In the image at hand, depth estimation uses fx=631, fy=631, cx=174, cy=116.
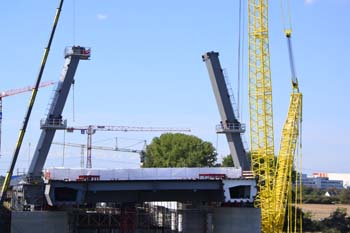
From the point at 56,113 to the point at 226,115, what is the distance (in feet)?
65.4

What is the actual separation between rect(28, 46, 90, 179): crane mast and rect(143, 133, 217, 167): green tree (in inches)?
2327

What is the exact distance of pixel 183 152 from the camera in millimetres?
133750

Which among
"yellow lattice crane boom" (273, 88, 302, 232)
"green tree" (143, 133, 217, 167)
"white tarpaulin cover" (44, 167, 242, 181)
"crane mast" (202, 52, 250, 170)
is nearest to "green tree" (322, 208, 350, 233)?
"yellow lattice crane boom" (273, 88, 302, 232)

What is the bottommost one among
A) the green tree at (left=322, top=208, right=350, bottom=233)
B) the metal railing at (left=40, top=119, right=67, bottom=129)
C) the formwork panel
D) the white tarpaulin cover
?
the green tree at (left=322, top=208, right=350, bottom=233)

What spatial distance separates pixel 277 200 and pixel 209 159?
56812mm

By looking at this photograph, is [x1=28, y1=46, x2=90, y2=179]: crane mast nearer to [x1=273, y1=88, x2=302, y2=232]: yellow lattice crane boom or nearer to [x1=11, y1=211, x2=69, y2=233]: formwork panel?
[x1=11, y1=211, x2=69, y2=233]: formwork panel

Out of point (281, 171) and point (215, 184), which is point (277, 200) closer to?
point (281, 171)

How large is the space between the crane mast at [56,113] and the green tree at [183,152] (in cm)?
5911

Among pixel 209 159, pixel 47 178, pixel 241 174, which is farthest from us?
pixel 209 159

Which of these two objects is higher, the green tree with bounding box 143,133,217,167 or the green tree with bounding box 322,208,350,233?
the green tree with bounding box 143,133,217,167

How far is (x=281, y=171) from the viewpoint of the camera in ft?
Result: 257

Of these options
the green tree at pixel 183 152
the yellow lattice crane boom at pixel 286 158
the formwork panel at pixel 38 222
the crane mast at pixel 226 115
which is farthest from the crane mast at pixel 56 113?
the green tree at pixel 183 152


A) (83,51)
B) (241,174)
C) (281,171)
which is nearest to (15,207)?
(83,51)

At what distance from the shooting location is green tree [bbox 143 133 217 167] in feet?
430
